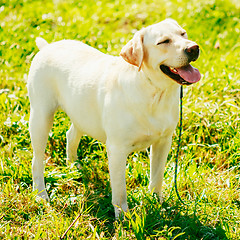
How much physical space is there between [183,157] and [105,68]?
138cm

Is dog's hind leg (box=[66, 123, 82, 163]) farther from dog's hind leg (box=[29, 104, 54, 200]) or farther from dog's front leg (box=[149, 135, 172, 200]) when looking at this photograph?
dog's front leg (box=[149, 135, 172, 200])

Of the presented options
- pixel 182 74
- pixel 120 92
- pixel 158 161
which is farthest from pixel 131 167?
pixel 182 74

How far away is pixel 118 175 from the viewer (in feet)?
10.8

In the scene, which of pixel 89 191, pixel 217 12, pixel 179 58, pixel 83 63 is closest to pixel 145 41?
pixel 179 58

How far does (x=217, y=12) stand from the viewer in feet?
23.0

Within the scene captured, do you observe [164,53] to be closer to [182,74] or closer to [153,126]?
[182,74]

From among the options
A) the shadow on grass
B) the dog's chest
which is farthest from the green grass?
the dog's chest

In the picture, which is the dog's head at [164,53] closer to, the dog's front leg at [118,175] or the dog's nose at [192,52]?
the dog's nose at [192,52]

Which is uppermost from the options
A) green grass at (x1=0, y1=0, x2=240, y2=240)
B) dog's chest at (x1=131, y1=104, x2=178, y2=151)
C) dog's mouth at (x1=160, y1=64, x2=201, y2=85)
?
dog's mouth at (x1=160, y1=64, x2=201, y2=85)

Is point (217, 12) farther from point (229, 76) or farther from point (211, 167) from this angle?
point (211, 167)

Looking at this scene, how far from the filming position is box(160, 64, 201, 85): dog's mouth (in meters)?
2.86

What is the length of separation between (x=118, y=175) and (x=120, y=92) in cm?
68

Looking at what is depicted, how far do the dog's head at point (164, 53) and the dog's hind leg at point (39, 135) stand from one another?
1.12 m

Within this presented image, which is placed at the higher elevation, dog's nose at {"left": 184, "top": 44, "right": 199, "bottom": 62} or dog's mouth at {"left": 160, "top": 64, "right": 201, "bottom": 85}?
dog's nose at {"left": 184, "top": 44, "right": 199, "bottom": 62}
